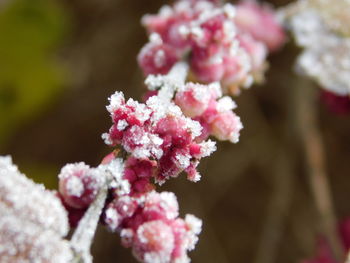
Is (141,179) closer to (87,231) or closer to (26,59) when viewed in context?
(87,231)

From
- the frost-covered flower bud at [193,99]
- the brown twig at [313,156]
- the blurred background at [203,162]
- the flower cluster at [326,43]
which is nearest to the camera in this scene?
the frost-covered flower bud at [193,99]

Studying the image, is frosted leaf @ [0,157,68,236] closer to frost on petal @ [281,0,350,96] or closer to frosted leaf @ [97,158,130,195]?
frosted leaf @ [97,158,130,195]

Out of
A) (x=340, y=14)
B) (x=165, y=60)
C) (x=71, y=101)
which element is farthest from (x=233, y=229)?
(x=165, y=60)

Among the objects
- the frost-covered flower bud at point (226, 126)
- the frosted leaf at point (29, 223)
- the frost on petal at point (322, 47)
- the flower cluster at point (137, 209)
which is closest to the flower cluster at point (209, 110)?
the frost-covered flower bud at point (226, 126)

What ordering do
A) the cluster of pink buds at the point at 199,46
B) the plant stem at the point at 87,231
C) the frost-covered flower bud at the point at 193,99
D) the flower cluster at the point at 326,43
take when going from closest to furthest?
1. the plant stem at the point at 87,231
2. the frost-covered flower bud at the point at 193,99
3. the cluster of pink buds at the point at 199,46
4. the flower cluster at the point at 326,43

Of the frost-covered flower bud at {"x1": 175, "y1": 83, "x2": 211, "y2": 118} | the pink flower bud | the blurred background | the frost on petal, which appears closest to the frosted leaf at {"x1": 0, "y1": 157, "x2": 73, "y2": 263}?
the frost-covered flower bud at {"x1": 175, "y1": 83, "x2": 211, "y2": 118}

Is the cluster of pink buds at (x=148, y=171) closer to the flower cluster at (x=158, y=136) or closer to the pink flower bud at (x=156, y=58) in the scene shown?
the flower cluster at (x=158, y=136)
